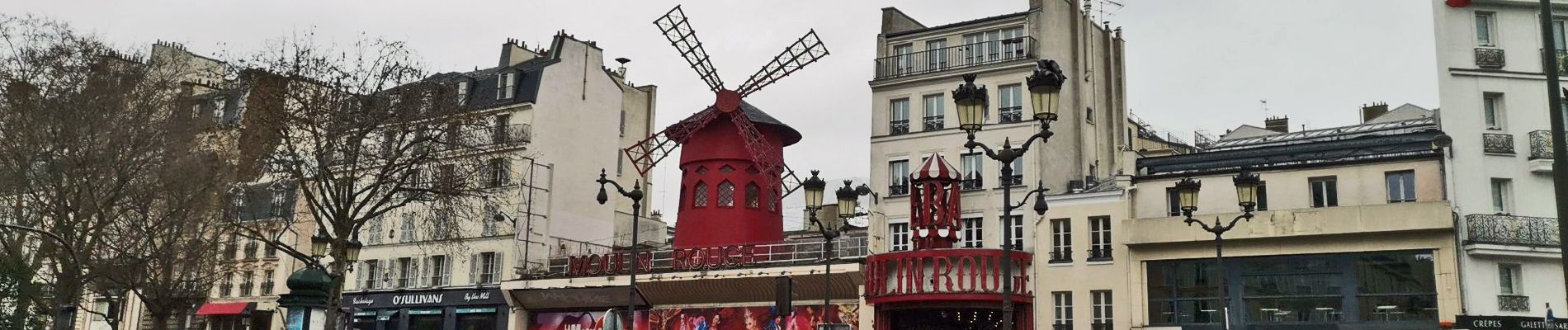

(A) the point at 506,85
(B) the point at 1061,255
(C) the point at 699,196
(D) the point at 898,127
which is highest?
(A) the point at 506,85

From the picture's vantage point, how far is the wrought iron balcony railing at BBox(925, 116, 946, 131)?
1159 inches

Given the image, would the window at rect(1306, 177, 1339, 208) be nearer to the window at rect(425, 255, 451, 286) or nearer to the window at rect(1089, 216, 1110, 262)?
the window at rect(1089, 216, 1110, 262)

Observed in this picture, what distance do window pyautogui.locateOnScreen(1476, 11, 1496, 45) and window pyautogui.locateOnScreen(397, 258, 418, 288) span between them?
26.2 metres

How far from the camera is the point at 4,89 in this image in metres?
24.2

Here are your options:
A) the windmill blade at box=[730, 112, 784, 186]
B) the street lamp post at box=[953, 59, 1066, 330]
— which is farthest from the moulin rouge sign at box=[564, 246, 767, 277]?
the street lamp post at box=[953, 59, 1066, 330]

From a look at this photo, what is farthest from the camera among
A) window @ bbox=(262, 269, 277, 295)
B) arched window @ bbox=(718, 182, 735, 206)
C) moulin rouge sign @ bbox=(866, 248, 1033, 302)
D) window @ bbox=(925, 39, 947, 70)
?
window @ bbox=(262, 269, 277, 295)

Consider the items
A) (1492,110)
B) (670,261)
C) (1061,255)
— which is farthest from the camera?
(670,261)

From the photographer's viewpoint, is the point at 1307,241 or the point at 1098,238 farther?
the point at 1098,238

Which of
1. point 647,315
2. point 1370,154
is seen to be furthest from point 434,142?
point 1370,154

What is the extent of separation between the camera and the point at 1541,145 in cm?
2392

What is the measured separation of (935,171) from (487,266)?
13.9 m

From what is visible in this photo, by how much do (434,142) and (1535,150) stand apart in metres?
19.5

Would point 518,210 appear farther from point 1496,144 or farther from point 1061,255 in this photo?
point 1496,144

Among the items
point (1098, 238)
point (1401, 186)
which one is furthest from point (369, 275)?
point (1401, 186)
